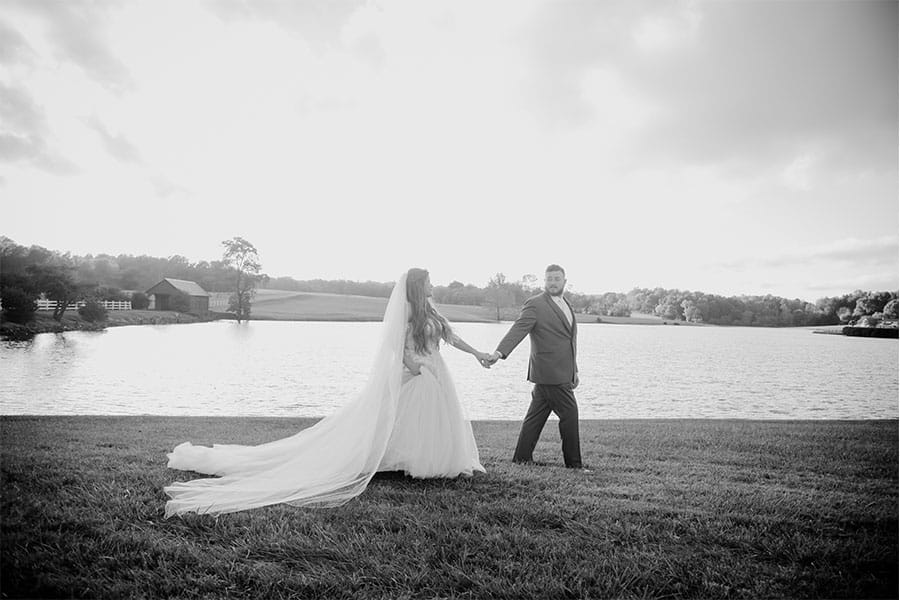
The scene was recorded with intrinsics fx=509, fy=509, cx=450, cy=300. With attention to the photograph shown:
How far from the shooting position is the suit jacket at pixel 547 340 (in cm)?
613

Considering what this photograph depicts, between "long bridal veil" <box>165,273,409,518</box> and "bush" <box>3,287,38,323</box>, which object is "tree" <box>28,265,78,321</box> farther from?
"long bridal veil" <box>165,273,409,518</box>

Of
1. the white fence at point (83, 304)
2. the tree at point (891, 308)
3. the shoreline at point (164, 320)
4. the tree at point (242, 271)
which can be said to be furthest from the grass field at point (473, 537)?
the tree at point (242, 271)

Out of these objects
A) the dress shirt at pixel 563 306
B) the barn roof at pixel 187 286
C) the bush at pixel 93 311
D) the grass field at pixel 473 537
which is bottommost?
the grass field at pixel 473 537

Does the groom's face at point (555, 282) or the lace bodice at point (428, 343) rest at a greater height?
the groom's face at point (555, 282)

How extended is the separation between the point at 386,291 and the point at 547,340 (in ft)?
113

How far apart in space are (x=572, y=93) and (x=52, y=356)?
18669 mm

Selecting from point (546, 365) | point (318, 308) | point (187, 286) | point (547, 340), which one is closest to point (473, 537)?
point (546, 365)

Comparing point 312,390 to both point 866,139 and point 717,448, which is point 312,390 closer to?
point 717,448

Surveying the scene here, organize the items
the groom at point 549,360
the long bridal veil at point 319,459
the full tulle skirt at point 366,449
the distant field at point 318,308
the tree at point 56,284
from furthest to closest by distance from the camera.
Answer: the distant field at point 318,308, the tree at point 56,284, the groom at point 549,360, the full tulle skirt at point 366,449, the long bridal veil at point 319,459

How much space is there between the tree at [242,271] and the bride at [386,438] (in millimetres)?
41575

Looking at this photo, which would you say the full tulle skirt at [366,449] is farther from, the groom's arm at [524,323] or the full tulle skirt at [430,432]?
the groom's arm at [524,323]

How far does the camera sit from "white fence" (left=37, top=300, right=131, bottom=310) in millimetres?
16484

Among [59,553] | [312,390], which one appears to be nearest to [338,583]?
[59,553]

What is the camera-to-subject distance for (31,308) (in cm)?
1492
